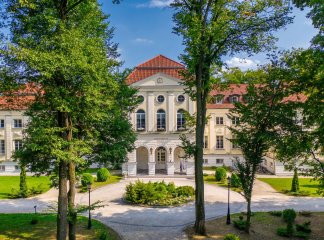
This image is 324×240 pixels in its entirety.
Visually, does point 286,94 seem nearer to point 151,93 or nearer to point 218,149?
point 151,93

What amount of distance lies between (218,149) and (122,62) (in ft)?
88.9

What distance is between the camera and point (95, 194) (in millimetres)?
27234

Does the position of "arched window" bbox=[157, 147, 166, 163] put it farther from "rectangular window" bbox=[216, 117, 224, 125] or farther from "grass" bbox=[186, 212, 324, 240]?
"grass" bbox=[186, 212, 324, 240]

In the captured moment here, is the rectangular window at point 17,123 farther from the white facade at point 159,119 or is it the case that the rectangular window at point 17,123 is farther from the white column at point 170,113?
the white column at point 170,113

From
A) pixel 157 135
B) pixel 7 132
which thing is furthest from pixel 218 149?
pixel 7 132

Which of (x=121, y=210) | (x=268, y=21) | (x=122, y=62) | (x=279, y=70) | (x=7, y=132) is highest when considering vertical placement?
(x=268, y=21)

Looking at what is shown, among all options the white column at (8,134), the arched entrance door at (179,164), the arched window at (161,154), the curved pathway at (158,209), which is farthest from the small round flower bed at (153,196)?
the white column at (8,134)

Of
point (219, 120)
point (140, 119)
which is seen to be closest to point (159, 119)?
point (140, 119)

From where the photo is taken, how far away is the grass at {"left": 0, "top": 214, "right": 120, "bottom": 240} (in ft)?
53.9

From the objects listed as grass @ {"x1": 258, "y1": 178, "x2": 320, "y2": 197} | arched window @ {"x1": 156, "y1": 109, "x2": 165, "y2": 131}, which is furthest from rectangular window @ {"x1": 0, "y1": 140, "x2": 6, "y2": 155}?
grass @ {"x1": 258, "y1": 178, "x2": 320, "y2": 197}

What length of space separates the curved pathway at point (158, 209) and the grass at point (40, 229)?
3.44 ft

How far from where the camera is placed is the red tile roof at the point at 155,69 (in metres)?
35.9

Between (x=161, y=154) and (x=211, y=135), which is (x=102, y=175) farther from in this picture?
(x=211, y=135)

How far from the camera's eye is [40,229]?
17547 millimetres
